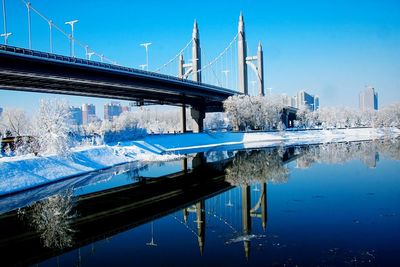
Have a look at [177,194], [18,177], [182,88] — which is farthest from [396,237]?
[182,88]

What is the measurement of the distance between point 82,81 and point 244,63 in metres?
53.0

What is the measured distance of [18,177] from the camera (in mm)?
22391

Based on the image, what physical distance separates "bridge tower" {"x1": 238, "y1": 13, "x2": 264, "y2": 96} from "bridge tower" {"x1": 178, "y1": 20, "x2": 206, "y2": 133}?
30.7 ft

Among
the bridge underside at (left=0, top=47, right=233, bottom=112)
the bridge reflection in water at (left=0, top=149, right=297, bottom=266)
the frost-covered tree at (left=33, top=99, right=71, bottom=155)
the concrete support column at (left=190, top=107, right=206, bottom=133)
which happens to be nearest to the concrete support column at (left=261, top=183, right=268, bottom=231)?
the bridge reflection in water at (left=0, top=149, right=297, bottom=266)

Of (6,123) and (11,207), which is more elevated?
(6,123)

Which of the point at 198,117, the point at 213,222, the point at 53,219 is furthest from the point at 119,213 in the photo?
the point at 198,117

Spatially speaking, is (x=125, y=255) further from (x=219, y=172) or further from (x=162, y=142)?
(x=162, y=142)

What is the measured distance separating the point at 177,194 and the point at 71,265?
9.27 metres

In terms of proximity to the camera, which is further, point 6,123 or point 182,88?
point 6,123

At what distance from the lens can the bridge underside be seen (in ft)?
102

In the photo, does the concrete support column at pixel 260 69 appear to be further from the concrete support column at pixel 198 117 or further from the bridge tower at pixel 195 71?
the concrete support column at pixel 198 117

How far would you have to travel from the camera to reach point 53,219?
46.7 ft

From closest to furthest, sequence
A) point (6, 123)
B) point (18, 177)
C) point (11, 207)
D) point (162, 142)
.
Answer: point (11, 207), point (18, 177), point (162, 142), point (6, 123)

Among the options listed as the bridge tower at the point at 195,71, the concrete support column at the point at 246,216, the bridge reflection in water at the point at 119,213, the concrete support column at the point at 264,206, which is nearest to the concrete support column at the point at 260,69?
the bridge tower at the point at 195,71
